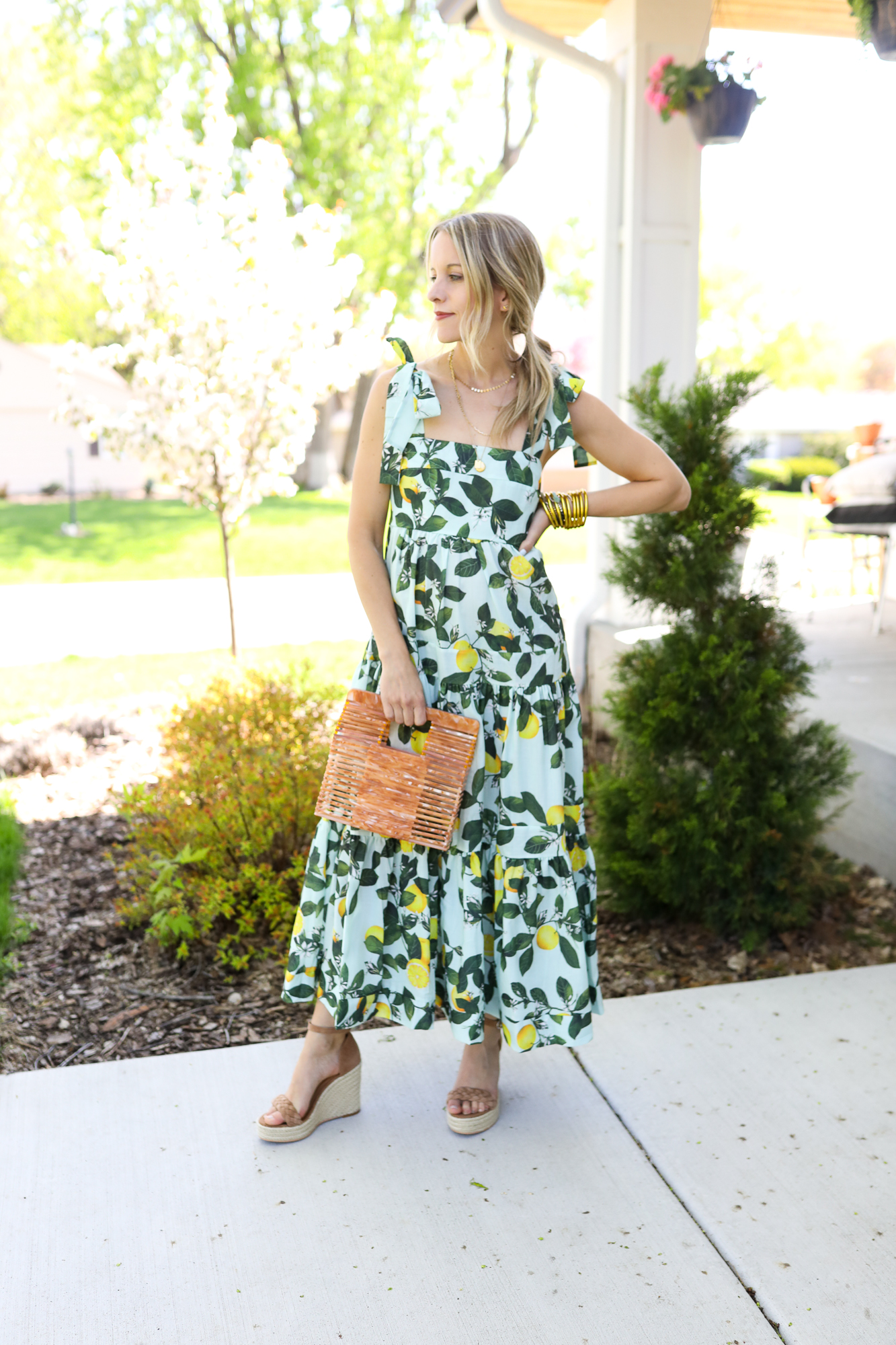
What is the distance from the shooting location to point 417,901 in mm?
2328

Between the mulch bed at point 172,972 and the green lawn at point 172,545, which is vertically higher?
the green lawn at point 172,545

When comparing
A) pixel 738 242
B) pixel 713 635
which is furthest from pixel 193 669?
pixel 738 242

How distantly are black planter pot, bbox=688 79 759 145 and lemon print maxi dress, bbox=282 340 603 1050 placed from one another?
305 centimetres

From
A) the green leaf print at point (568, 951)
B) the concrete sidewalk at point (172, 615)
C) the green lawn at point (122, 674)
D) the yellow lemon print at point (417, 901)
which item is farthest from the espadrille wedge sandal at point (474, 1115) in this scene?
the concrete sidewalk at point (172, 615)

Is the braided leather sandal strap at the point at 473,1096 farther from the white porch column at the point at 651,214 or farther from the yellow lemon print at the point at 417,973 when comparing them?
the white porch column at the point at 651,214

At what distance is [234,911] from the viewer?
3471 mm

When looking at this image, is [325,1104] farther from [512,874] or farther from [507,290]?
[507,290]

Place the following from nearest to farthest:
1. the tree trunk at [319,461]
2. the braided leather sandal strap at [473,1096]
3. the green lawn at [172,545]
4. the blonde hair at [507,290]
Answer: the blonde hair at [507,290] → the braided leather sandal strap at [473,1096] → the green lawn at [172,545] → the tree trunk at [319,461]

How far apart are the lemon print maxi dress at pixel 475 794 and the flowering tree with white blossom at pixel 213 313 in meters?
3.83

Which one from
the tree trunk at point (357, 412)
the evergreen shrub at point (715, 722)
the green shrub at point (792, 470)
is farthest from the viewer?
the green shrub at point (792, 470)

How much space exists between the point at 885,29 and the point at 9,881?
3.82 m

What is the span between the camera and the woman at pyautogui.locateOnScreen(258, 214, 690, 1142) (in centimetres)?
224

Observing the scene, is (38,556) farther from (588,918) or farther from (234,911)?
(588,918)

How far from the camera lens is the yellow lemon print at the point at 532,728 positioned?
2.30 m
